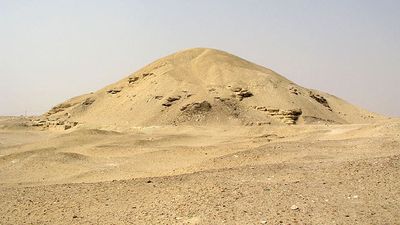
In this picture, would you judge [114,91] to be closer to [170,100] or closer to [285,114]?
[170,100]

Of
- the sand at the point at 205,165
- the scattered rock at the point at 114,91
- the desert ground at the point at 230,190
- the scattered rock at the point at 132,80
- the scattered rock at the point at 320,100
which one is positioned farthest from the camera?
the scattered rock at the point at 132,80

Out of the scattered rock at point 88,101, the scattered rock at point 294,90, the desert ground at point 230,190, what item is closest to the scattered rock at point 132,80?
the scattered rock at point 88,101

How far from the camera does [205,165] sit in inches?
469

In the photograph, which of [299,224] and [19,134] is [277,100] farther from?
[299,224]

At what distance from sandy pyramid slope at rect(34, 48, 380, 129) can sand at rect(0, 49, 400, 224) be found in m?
0.13

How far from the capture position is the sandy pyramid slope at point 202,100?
28672mm

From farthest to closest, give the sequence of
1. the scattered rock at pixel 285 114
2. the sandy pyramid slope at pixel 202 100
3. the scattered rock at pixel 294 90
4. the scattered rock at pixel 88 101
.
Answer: the scattered rock at pixel 88 101 → the scattered rock at pixel 294 90 → the sandy pyramid slope at pixel 202 100 → the scattered rock at pixel 285 114

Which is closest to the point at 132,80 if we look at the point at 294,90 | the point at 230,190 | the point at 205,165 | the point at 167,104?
the point at 167,104

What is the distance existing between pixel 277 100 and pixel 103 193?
24298mm

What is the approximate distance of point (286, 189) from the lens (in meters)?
7.42

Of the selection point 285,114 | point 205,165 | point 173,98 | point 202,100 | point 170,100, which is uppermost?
point 173,98

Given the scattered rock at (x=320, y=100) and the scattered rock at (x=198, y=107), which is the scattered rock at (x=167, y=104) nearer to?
the scattered rock at (x=198, y=107)

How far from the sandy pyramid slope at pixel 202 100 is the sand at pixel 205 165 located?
13 centimetres

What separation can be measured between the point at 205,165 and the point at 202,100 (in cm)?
1760
